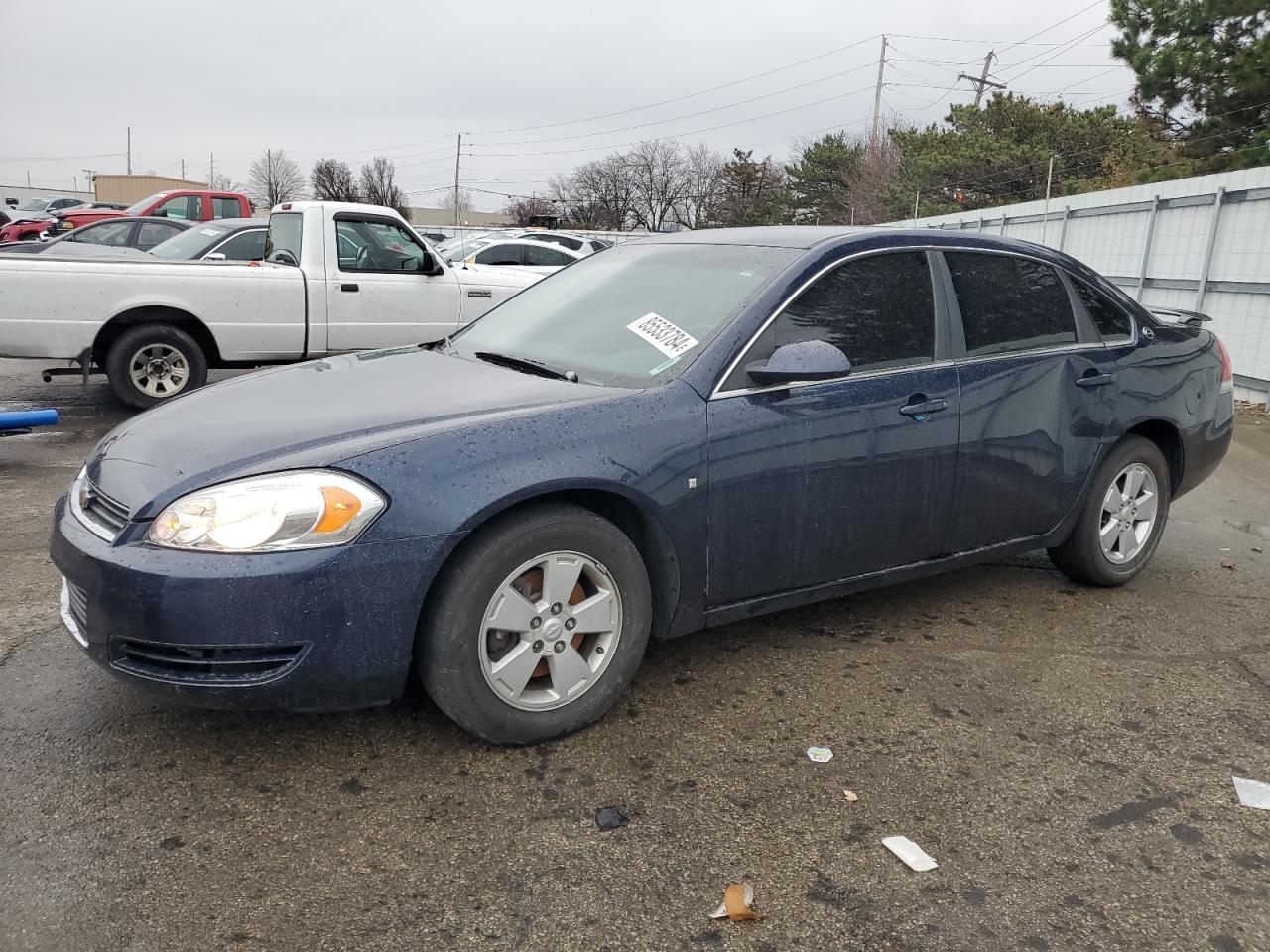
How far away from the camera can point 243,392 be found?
3.56 m

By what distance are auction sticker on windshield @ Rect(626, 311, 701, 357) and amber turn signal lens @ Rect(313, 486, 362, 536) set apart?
1.25 meters

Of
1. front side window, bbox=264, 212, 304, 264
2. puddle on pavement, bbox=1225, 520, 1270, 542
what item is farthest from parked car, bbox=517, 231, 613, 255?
puddle on pavement, bbox=1225, 520, 1270, 542

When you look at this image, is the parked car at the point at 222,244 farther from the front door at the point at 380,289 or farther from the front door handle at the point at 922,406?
the front door handle at the point at 922,406

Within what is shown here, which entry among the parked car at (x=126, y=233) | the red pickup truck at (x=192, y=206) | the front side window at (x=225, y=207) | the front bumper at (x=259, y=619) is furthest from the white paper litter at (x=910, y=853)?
the front side window at (x=225, y=207)

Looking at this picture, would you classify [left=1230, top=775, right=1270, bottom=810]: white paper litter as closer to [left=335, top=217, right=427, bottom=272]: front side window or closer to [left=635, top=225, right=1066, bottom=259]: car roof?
[left=635, top=225, right=1066, bottom=259]: car roof

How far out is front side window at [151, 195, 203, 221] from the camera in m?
16.4

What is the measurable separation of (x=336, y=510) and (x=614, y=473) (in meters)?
0.83

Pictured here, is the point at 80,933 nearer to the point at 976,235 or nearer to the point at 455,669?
the point at 455,669

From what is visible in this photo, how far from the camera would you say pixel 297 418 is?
315cm

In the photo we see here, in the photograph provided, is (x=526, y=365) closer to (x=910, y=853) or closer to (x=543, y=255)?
(x=910, y=853)

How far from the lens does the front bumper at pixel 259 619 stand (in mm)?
2670

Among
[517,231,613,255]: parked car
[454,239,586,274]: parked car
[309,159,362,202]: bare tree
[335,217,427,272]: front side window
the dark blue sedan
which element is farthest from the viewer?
[309,159,362,202]: bare tree

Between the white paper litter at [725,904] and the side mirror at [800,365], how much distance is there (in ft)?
5.29

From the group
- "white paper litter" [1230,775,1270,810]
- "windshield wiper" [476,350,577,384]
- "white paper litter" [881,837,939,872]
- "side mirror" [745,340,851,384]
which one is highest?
"side mirror" [745,340,851,384]
